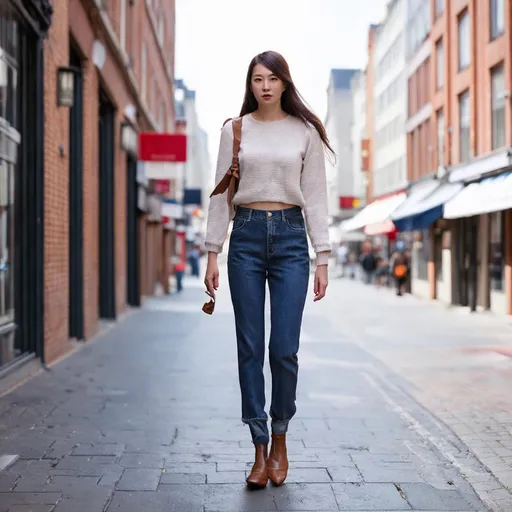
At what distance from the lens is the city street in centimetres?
388

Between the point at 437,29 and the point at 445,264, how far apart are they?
259 inches

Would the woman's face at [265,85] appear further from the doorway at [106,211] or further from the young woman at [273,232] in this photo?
the doorway at [106,211]

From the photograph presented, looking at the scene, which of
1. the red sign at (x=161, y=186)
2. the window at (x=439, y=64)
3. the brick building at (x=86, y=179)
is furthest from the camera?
the red sign at (x=161, y=186)

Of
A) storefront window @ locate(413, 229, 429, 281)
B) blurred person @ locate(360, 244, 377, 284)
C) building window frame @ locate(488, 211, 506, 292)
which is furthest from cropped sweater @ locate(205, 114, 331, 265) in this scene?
blurred person @ locate(360, 244, 377, 284)

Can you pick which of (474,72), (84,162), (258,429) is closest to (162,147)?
(474,72)

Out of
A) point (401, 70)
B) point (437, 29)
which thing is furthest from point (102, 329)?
point (401, 70)

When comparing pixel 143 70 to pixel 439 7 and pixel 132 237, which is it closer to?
pixel 132 237

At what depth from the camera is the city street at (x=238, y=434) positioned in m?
3.88

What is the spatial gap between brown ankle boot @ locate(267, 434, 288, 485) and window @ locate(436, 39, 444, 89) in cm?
2037

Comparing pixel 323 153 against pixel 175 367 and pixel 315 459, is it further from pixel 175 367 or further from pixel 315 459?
pixel 175 367

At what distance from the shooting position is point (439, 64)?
23.6 meters

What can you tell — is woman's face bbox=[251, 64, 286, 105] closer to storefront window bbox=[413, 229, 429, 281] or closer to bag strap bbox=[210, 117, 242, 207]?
bag strap bbox=[210, 117, 242, 207]

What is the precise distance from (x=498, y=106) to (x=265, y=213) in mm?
14436

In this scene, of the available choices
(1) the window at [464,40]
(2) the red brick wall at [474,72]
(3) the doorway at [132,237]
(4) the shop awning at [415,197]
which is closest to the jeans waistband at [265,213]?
(2) the red brick wall at [474,72]
